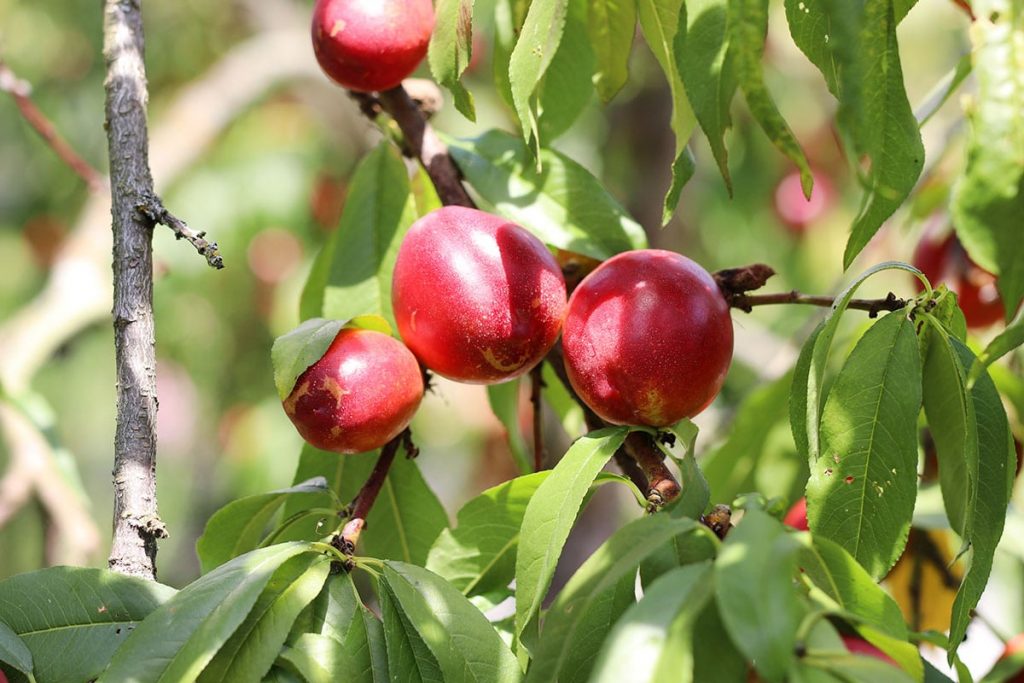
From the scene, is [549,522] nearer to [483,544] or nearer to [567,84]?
[483,544]

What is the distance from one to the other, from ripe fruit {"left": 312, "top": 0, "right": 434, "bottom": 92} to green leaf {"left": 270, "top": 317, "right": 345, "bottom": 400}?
0.69ft

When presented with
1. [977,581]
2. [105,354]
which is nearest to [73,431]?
[105,354]

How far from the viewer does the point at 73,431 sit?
2.65 metres

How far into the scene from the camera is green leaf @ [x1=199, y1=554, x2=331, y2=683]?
566mm

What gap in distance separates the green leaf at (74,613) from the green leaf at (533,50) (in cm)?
33

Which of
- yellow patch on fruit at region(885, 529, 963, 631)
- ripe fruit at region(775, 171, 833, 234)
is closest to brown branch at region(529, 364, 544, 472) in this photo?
yellow patch on fruit at region(885, 529, 963, 631)

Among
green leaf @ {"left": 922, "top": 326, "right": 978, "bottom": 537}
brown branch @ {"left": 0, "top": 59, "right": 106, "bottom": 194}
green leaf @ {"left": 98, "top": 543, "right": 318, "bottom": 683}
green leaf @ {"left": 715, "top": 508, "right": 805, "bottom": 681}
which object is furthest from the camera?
brown branch @ {"left": 0, "top": 59, "right": 106, "bottom": 194}

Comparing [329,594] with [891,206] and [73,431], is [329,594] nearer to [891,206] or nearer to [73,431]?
[891,206]

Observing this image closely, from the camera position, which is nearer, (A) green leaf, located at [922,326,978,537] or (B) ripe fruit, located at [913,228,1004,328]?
(A) green leaf, located at [922,326,978,537]

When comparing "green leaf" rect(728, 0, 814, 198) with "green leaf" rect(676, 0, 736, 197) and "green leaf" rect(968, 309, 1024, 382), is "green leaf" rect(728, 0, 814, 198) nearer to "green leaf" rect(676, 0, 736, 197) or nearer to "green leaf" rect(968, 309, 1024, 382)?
"green leaf" rect(676, 0, 736, 197)

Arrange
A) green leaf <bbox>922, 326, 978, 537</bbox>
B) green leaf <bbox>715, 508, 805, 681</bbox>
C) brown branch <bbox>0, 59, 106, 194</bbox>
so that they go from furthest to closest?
brown branch <bbox>0, 59, 106, 194</bbox> < green leaf <bbox>922, 326, 978, 537</bbox> < green leaf <bbox>715, 508, 805, 681</bbox>

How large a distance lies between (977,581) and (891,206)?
213mm

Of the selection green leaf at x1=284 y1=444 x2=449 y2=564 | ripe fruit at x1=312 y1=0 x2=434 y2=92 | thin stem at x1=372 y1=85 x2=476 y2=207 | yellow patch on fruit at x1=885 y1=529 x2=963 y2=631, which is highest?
ripe fruit at x1=312 y1=0 x2=434 y2=92

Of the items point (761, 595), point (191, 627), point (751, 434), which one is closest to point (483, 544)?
point (191, 627)
